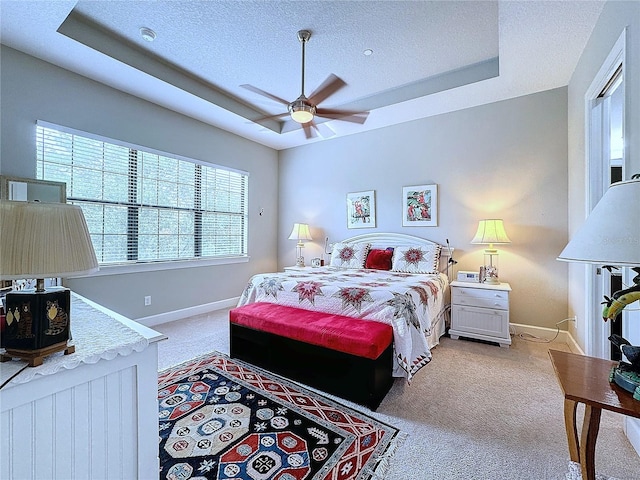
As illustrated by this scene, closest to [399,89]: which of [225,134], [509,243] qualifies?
[509,243]

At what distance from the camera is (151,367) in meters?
1.06

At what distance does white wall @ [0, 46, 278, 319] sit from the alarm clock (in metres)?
3.46

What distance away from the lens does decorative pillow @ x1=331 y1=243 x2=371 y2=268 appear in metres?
4.18

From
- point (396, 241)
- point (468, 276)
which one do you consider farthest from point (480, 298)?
point (396, 241)

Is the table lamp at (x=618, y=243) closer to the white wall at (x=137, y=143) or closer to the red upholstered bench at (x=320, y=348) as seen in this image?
the red upholstered bench at (x=320, y=348)

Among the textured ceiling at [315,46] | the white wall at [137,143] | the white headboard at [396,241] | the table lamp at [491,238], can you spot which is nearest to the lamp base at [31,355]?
the textured ceiling at [315,46]

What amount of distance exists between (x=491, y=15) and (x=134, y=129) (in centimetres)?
399

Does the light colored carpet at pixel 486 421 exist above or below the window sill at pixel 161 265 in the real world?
below

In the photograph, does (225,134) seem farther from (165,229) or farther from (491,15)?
(491,15)

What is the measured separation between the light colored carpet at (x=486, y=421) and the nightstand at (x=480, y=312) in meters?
0.26

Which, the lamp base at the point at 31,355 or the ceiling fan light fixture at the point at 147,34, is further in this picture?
the ceiling fan light fixture at the point at 147,34

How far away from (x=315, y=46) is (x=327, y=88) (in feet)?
2.35

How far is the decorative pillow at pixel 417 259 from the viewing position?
3.71 metres

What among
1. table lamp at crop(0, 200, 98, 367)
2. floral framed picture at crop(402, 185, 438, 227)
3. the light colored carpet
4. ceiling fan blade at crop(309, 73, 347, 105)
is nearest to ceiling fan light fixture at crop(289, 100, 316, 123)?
ceiling fan blade at crop(309, 73, 347, 105)
